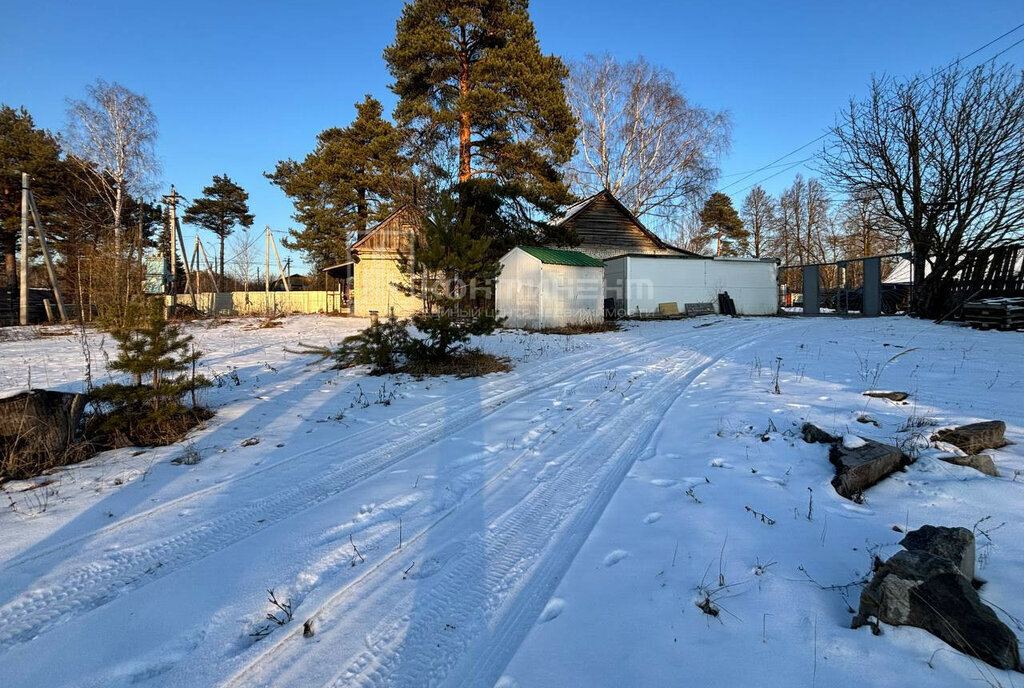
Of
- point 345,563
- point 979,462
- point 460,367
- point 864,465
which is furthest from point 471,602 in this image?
point 460,367

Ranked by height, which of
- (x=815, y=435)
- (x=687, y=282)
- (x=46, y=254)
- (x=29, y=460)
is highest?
(x=46, y=254)

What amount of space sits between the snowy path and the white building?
1783 cm

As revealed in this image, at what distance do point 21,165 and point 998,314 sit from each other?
43.0 m

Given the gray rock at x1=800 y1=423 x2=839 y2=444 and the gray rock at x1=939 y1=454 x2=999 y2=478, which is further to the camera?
the gray rock at x1=800 y1=423 x2=839 y2=444

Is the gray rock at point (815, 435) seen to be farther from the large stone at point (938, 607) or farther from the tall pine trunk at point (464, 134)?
the tall pine trunk at point (464, 134)

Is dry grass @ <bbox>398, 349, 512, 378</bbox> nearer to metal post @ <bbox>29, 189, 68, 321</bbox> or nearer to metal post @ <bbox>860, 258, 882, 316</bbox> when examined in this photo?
metal post @ <bbox>29, 189, 68, 321</bbox>

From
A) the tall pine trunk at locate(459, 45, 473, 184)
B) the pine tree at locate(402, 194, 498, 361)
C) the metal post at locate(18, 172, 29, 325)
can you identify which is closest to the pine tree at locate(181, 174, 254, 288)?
the metal post at locate(18, 172, 29, 325)

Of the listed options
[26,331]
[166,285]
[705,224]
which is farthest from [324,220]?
[705,224]

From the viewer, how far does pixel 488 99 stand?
19.0 m

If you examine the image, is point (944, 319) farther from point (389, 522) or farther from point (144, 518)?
point (144, 518)

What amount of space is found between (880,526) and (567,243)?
20955 millimetres

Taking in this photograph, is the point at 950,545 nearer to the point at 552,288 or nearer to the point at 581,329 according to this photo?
the point at 581,329

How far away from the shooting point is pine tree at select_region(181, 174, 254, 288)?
44500mm

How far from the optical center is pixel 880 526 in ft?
9.63
